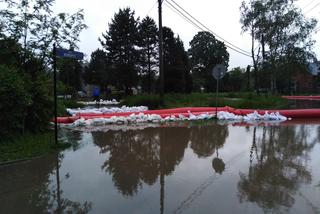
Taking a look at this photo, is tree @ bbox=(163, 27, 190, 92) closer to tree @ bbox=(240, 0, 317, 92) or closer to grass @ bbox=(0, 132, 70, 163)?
tree @ bbox=(240, 0, 317, 92)

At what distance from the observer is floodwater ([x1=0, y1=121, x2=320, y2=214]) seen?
570cm

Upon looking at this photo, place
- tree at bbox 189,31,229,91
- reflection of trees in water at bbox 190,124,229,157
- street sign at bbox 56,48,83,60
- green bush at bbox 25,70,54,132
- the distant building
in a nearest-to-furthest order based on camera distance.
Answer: street sign at bbox 56,48,83,60 < reflection of trees in water at bbox 190,124,229,157 < green bush at bbox 25,70,54,132 < the distant building < tree at bbox 189,31,229,91

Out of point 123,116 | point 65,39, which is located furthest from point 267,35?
point 65,39

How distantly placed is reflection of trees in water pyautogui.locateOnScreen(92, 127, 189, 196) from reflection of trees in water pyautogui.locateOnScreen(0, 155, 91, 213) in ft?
3.40

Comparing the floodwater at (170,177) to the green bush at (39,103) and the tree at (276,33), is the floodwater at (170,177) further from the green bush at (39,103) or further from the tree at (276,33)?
the tree at (276,33)

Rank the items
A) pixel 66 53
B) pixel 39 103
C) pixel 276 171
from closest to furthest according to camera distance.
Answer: pixel 276 171
pixel 66 53
pixel 39 103

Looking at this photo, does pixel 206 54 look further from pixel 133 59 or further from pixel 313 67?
pixel 133 59

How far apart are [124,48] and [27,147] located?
42.2 m

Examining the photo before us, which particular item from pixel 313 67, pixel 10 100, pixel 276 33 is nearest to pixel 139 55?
pixel 276 33

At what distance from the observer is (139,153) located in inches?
392

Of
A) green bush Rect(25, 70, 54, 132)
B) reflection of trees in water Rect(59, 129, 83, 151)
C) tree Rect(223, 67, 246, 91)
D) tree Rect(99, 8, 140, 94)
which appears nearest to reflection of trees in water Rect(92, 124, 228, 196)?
reflection of trees in water Rect(59, 129, 83, 151)

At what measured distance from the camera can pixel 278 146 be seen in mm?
10867

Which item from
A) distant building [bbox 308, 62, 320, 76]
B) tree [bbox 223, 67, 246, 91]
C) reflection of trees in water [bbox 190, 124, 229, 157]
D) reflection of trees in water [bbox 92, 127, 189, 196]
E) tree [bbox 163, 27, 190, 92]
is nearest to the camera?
reflection of trees in water [bbox 92, 127, 189, 196]

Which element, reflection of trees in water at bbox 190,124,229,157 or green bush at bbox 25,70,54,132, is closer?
reflection of trees in water at bbox 190,124,229,157
